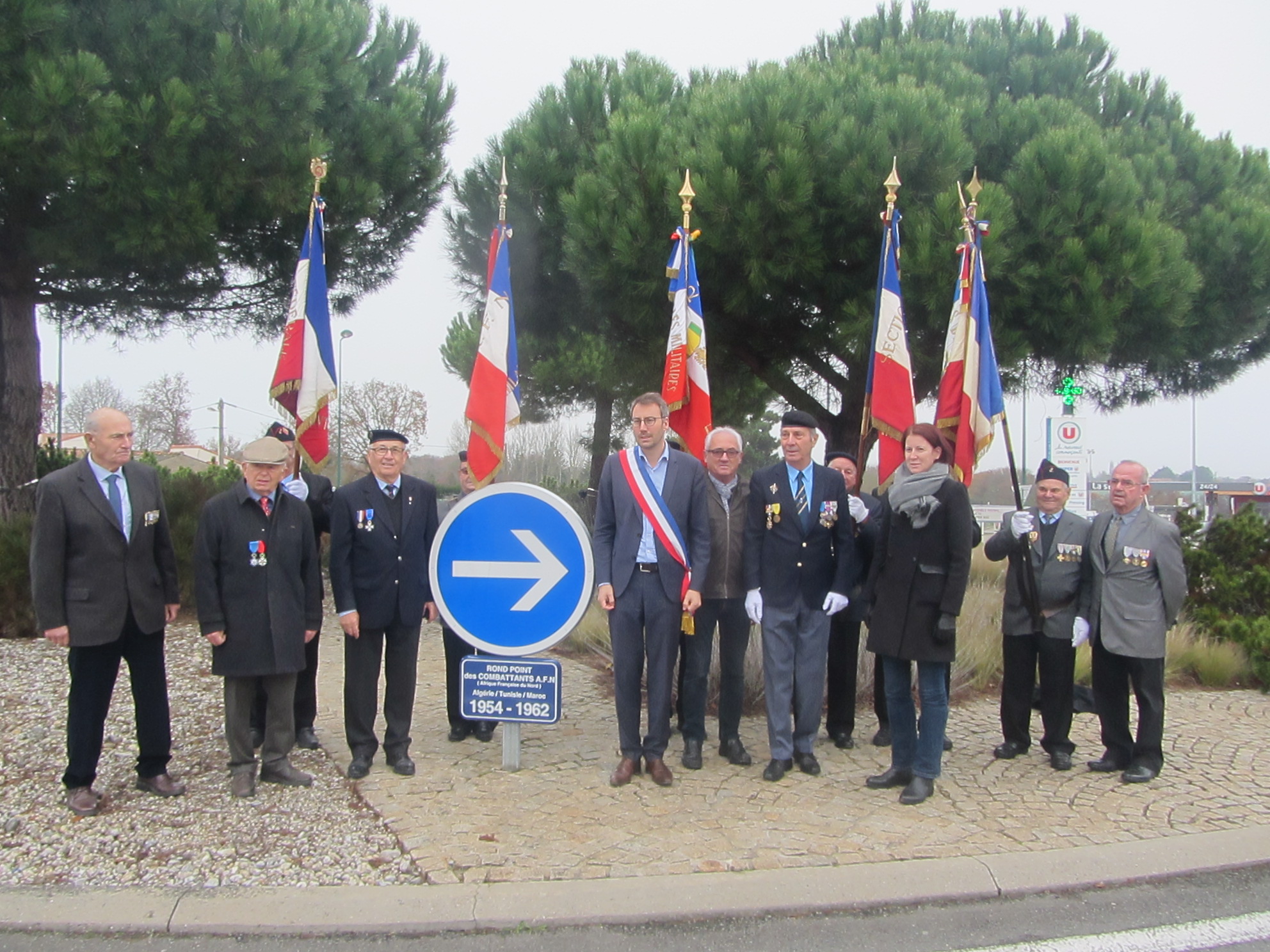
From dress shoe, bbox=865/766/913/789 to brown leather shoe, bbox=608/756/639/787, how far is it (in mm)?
1179

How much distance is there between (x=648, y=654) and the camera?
498cm

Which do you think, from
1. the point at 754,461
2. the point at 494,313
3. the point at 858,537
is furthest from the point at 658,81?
the point at 754,461

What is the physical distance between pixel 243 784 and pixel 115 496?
1.50 m

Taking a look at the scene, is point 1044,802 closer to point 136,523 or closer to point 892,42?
point 136,523

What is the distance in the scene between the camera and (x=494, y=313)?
5.93 meters

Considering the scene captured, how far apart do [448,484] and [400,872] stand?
168ft

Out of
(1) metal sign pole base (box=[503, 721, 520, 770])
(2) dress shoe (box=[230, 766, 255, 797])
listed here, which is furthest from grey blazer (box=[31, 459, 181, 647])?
(1) metal sign pole base (box=[503, 721, 520, 770])

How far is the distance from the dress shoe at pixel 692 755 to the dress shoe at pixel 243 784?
2.17 meters

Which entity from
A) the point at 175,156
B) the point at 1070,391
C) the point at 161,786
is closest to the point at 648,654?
the point at 161,786

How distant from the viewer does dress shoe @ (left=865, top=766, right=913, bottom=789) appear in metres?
4.82

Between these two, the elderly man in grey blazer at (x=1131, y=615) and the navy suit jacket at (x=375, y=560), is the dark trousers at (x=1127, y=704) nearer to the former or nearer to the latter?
the elderly man in grey blazer at (x=1131, y=615)

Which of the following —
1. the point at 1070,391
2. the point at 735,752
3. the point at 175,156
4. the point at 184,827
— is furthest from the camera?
the point at 1070,391

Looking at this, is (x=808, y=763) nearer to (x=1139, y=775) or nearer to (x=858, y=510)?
(x=858, y=510)

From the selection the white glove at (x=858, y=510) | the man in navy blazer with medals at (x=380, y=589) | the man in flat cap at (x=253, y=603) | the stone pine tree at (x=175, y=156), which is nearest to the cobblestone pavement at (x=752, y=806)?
the man in navy blazer with medals at (x=380, y=589)
